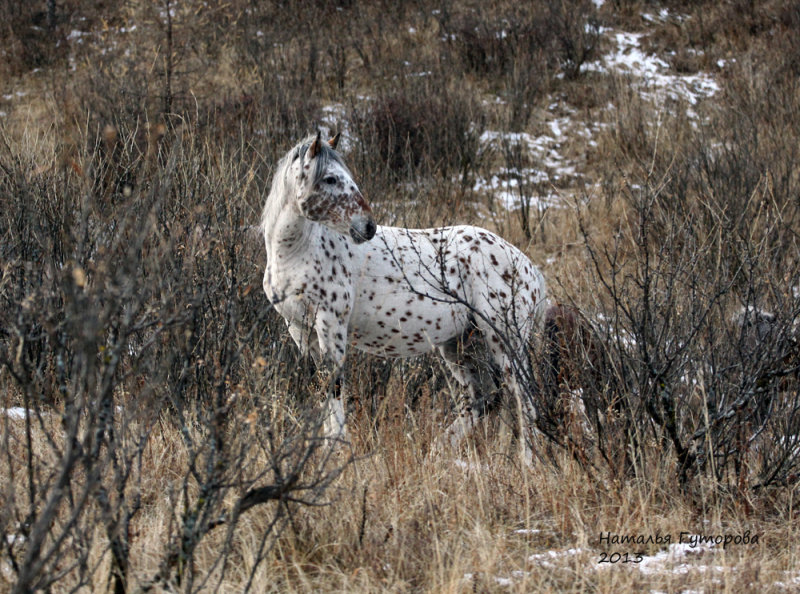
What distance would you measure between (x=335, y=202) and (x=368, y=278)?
0.50m

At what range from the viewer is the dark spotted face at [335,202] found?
3689 mm

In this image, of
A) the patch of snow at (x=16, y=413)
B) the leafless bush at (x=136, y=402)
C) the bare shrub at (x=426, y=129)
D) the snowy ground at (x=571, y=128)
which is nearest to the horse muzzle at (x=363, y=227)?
the leafless bush at (x=136, y=402)

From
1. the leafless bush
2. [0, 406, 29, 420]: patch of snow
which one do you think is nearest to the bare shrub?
the leafless bush

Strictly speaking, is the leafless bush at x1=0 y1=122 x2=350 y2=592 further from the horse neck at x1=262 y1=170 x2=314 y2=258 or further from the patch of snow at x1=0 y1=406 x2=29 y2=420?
the horse neck at x1=262 y1=170 x2=314 y2=258

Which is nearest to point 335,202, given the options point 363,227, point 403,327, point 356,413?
point 363,227

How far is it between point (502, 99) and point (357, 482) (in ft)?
30.3

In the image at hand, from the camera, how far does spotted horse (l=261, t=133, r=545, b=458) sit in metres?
3.71

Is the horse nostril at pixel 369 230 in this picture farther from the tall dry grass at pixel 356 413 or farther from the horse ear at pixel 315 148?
the tall dry grass at pixel 356 413

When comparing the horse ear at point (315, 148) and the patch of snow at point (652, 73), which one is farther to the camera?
the patch of snow at point (652, 73)

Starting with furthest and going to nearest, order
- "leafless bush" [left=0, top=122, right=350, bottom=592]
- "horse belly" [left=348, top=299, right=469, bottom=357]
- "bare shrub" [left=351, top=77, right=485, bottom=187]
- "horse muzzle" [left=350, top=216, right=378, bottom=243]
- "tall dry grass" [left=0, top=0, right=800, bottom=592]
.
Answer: "bare shrub" [left=351, top=77, right=485, bottom=187] → "horse belly" [left=348, top=299, right=469, bottom=357] → "horse muzzle" [left=350, top=216, right=378, bottom=243] → "tall dry grass" [left=0, top=0, right=800, bottom=592] → "leafless bush" [left=0, top=122, right=350, bottom=592]

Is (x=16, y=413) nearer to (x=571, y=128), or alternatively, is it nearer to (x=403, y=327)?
(x=403, y=327)

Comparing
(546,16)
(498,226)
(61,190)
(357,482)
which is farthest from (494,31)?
(357,482)

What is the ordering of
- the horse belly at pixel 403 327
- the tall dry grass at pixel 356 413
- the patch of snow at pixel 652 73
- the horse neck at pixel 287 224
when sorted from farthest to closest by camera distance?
the patch of snow at pixel 652 73 < the horse belly at pixel 403 327 < the horse neck at pixel 287 224 < the tall dry grass at pixel 356 413

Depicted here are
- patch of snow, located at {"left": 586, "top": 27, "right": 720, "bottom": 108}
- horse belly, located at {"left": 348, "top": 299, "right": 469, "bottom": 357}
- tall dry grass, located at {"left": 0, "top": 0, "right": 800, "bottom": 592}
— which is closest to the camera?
tall dry grass, located at {"left": 0, "top": 0, "right": 800, "bottom": 592}
